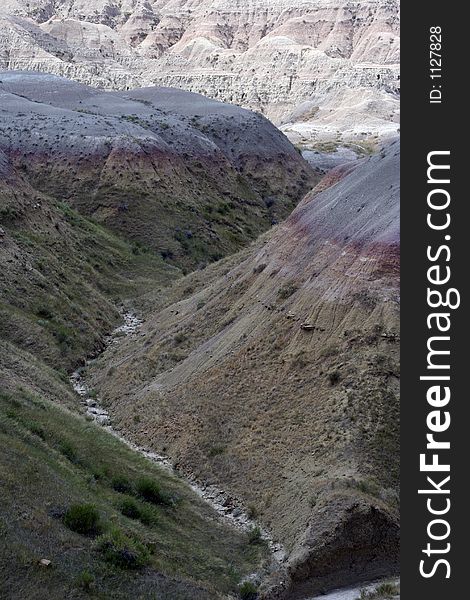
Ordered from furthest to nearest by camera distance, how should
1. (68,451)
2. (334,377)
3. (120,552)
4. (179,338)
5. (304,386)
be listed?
(179,338) < (304,386) < (334,377) < (68,451) < (120,552)

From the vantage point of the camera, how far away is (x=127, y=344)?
34875 mm


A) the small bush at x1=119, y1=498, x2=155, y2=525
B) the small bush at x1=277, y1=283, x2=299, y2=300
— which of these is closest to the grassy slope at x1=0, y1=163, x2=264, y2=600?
the small bush at x1=119, y1=498, x2=155, y2=525

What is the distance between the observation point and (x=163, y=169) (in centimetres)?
6284

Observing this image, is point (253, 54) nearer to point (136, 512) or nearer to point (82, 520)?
point (136, 512)

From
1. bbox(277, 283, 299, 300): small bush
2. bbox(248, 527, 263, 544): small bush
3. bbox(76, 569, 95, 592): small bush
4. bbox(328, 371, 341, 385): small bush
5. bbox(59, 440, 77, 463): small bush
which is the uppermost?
bbox(277, 283, 299, 300): small bush

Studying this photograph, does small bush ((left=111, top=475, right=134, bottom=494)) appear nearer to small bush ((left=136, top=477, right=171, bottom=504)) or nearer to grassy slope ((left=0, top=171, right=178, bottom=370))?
small bush ((left=136, top=477, right=171, bottom=504))

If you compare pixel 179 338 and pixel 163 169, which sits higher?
pixel 163 169

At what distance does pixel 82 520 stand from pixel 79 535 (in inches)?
16.6

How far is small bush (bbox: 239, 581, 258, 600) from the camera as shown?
17938 mm

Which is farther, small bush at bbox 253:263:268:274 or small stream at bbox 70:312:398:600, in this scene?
small bush at bbox 253:263:268:274

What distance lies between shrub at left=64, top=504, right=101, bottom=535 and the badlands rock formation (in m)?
99.8

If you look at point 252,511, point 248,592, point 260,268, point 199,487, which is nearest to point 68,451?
point 199,487

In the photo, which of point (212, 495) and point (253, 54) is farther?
point (253, 54)

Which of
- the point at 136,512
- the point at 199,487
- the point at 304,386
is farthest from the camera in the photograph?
the point at 304,386
